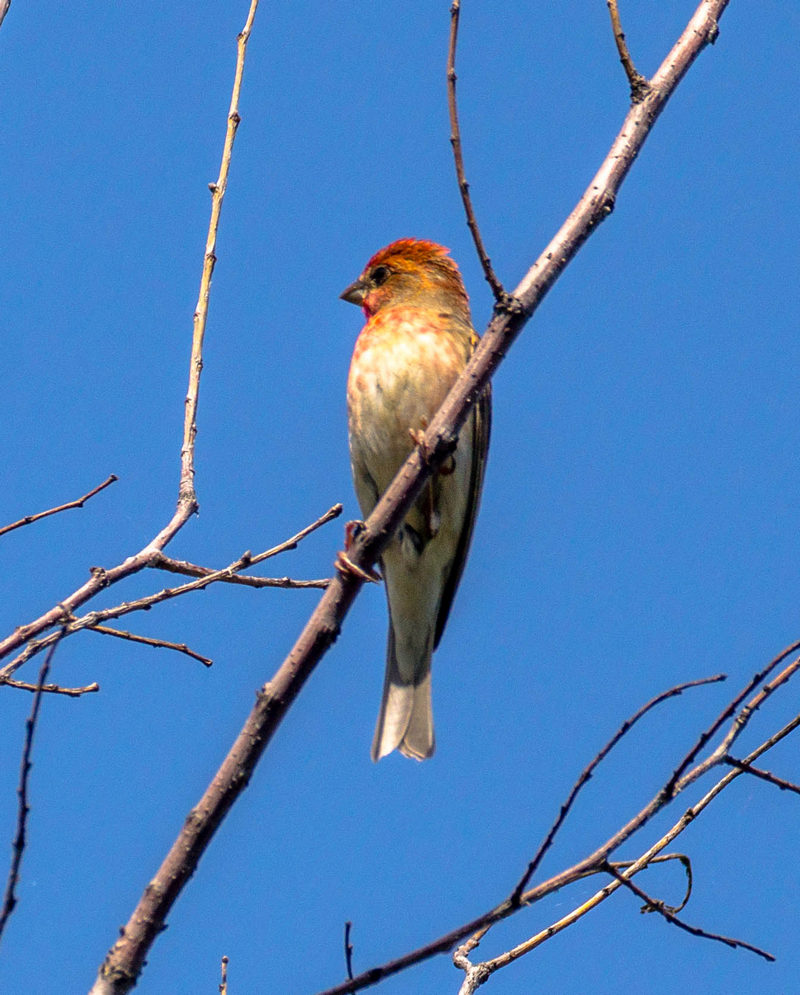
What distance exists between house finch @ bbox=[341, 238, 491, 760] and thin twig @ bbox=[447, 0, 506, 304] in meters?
2.19

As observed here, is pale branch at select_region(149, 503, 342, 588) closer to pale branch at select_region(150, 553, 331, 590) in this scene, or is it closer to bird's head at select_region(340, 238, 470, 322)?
pale branch at select_region(150, 553, 331, 590)

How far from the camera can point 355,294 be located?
281 inches

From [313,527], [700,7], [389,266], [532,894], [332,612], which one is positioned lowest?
[532,894]

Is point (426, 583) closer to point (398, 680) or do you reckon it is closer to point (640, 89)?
point (398, 680)

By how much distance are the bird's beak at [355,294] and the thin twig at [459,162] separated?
3527mm

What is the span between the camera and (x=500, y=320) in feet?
11.7

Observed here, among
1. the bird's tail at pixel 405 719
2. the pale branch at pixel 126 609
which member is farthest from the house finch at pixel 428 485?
the pale branch at pixel 126 609

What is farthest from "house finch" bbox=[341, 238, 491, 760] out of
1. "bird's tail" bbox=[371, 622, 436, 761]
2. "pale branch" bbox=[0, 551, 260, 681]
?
"pale branch" bbox=[0, 551, 260, 681]

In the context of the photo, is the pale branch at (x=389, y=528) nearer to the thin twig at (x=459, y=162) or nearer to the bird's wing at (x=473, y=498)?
the thin twig at (x=459, y=162)

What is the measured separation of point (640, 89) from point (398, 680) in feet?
10.3

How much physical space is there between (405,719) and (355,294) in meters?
2.61

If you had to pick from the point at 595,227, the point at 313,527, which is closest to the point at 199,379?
the point at 313,527

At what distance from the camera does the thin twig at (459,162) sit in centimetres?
346

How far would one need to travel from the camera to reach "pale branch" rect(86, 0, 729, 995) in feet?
9.37
